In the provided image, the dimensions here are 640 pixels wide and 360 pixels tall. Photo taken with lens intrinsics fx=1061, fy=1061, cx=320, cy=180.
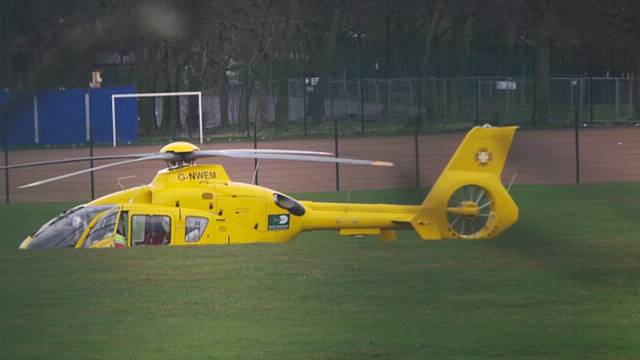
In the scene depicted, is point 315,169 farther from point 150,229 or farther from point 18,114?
point 18,114

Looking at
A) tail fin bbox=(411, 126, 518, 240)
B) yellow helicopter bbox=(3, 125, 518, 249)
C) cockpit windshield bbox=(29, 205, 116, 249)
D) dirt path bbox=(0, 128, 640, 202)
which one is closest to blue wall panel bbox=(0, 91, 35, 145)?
tail fin bbox=(411, 126, 518, 240)

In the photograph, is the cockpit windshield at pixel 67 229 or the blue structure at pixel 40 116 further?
the cockpit windshield at pixel 67 229

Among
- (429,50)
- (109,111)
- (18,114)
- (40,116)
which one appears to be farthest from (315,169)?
(18,114)

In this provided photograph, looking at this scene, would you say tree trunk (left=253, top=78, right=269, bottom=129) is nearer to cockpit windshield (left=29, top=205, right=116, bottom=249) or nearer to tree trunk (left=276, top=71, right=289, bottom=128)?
tree trunk (left=276, top=71, right=289, bottom=128)

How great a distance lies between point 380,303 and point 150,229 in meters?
5.41

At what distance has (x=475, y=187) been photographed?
4.78 meters

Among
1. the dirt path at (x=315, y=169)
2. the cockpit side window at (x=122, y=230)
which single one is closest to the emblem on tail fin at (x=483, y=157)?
the cockpit side window at (x=122, y=230)

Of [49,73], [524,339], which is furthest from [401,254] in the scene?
[49,73]

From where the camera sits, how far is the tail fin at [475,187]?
388cm

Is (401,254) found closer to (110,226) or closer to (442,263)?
(442,263)

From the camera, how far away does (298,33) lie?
346cm

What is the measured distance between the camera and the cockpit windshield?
11.2 m

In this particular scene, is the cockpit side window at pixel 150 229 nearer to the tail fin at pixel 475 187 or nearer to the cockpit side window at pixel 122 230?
the cockpit side window at pixel 122 230

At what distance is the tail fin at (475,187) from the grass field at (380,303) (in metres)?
0.19
